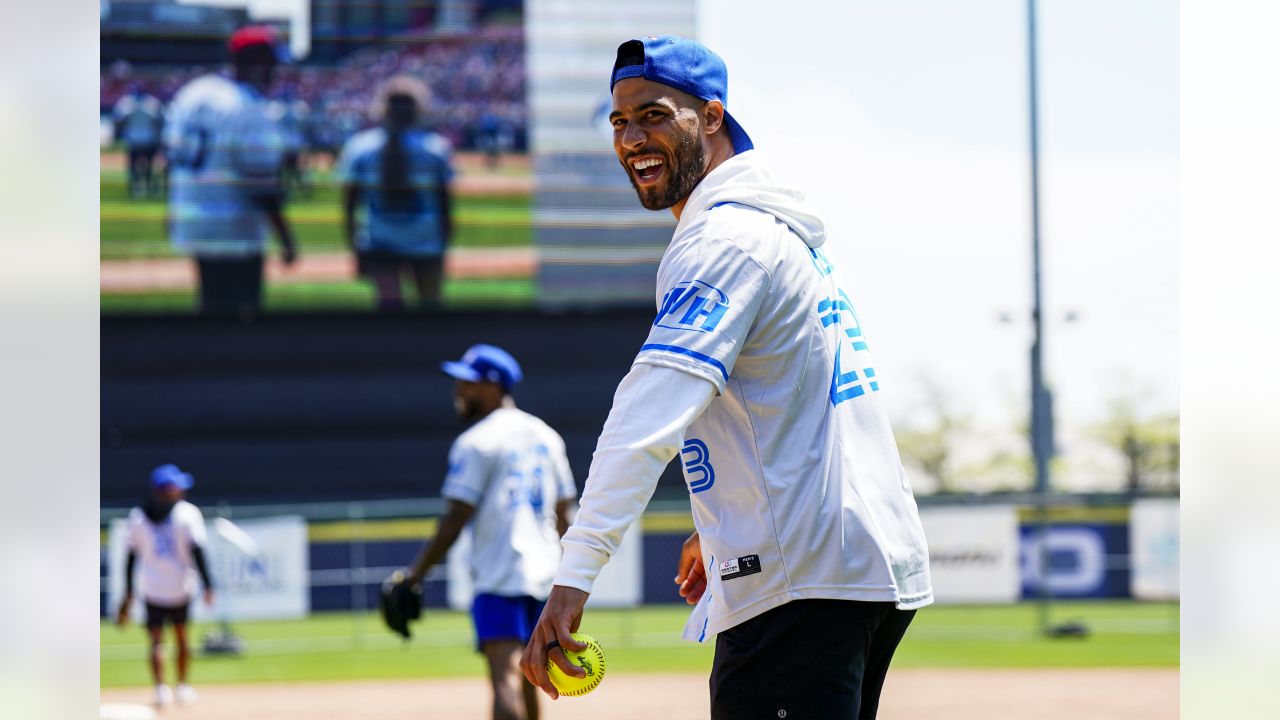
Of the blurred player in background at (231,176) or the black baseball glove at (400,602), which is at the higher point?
the blurred player in background at (231,176)

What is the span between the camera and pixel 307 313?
24.5m

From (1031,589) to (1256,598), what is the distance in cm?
1619

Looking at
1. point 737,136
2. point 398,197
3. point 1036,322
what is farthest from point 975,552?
point 737,136

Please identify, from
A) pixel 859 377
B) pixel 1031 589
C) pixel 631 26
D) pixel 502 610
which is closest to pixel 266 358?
pixel 631 26

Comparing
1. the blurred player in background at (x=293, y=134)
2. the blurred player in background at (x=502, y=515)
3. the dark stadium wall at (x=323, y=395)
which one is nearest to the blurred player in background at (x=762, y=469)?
the blurred player in background at (x=502, y=515)

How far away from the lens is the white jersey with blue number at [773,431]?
266cm

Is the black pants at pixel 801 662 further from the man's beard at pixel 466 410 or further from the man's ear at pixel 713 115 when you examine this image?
the man's beard at pixel 466 410

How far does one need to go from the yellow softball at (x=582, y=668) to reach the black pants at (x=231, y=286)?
22.6m

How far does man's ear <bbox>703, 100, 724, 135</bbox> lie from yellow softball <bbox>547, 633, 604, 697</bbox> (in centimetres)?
105

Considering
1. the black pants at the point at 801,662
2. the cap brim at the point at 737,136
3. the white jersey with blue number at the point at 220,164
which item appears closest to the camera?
the black pants at the point at 801,662

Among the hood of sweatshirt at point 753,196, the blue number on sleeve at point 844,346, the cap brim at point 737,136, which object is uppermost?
the cap brim at point 737,136

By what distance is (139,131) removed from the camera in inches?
1022

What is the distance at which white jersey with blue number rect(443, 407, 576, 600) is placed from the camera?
22.1ft

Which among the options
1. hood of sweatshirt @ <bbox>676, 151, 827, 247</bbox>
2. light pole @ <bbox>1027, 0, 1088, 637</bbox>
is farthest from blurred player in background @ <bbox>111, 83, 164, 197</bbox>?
hood of sweatshirt @ <bbox>676, 151, 827, 247</bbox>
